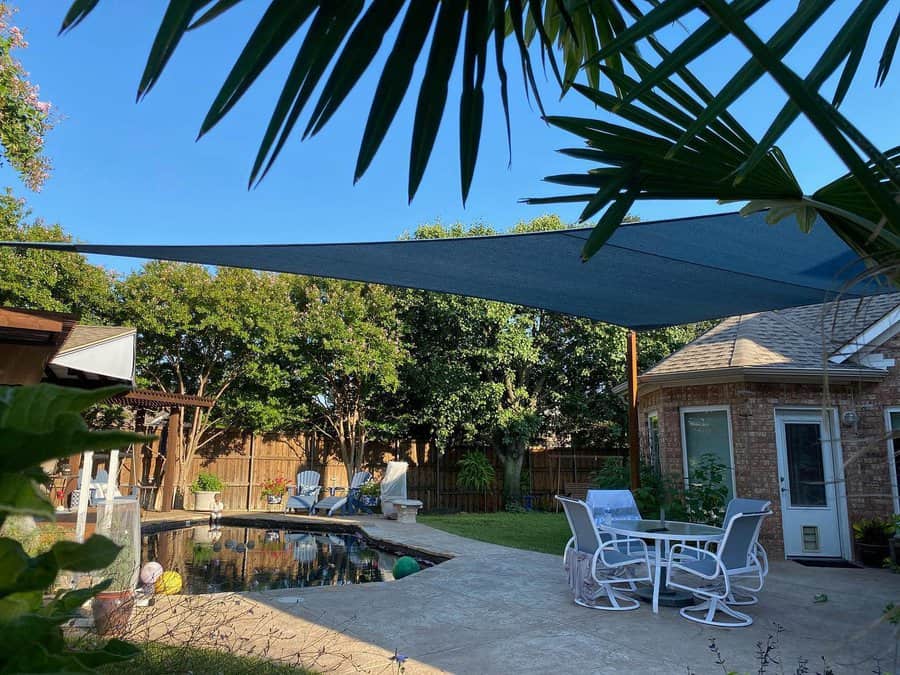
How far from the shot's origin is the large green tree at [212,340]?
1496cm

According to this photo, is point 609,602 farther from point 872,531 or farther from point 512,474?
point 512,474

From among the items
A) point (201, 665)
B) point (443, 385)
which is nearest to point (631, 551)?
point (201, 665)

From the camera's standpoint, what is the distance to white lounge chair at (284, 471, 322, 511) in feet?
46.0

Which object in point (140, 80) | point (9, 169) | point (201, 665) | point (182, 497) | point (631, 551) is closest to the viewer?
point (140, 80)

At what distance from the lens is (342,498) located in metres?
14.2

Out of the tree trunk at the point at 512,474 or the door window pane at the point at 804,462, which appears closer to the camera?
the door window pane at the point at 804,462

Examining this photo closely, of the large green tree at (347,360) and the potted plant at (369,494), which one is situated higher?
the large green tree at (347,360)

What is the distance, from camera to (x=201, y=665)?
135 inches

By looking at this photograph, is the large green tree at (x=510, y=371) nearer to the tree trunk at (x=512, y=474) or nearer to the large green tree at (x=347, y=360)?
the tree trunk at (x=512, y=474)

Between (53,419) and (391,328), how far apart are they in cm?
1615

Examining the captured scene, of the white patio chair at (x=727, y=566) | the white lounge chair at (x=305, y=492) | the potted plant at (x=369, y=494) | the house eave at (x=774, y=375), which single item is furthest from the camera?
the potted plant at (x=369, y=494)

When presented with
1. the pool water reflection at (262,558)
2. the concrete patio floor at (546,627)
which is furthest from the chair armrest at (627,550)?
the pool water reflection at (262,558)

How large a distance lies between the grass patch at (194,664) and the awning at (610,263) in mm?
2277

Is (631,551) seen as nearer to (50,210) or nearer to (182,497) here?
(182,497)
